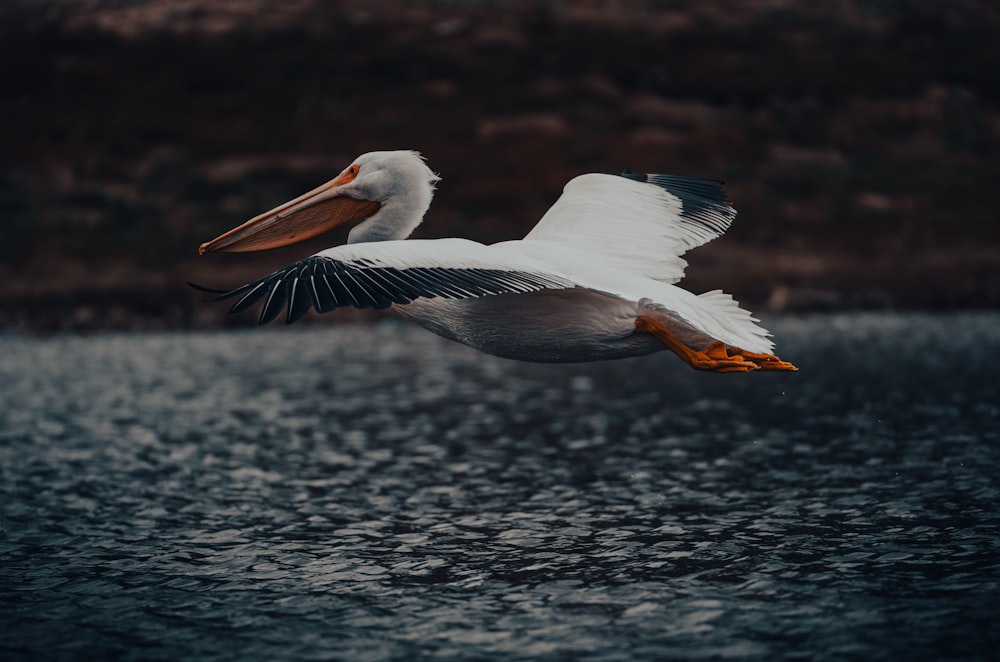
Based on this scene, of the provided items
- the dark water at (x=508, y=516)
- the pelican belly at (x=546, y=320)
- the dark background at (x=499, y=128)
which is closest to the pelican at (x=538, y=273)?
the pelican belly at (x=546, y=320)

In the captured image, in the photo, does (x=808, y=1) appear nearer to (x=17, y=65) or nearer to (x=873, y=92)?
(x=873, y=92)

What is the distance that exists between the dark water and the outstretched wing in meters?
1.76

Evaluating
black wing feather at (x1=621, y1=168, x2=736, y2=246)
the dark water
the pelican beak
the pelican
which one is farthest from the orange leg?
the pelican beak

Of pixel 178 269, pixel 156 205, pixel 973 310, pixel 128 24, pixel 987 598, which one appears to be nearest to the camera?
pixel 987 598

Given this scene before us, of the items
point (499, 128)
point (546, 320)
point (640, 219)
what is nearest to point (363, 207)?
point (546, 320)

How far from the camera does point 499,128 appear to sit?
36.1m

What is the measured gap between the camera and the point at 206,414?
14.7 metres

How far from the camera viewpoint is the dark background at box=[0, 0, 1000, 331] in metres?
27.5

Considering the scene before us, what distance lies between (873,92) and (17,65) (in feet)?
95.2

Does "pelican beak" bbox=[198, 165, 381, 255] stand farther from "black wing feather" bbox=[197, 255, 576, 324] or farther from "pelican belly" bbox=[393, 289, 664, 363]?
"black wing feather" bbox=[197, 255, 576, 324]

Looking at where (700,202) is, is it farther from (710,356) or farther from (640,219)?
(710,356)

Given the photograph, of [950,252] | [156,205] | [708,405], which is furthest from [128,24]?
[708,405]

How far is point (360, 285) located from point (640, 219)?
3294 millimetres

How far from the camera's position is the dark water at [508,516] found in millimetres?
6207
